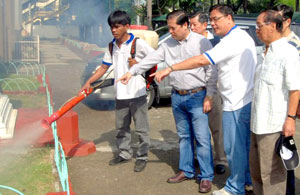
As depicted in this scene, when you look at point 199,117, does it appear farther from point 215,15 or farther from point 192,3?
point 192,3

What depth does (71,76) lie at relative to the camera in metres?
14.5

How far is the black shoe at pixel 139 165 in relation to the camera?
16.8ft

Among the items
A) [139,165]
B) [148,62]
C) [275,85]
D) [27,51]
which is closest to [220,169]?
[139,165]

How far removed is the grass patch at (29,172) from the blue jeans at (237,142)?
1982 millimetres

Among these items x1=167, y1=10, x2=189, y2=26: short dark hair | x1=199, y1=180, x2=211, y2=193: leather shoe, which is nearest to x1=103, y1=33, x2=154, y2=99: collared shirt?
x1=167, y1=10, x2=189, y2=26: short dark hair

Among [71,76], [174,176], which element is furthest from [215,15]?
[71,76]

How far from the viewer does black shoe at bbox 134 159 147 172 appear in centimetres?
513

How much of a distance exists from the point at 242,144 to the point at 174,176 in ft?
3.70

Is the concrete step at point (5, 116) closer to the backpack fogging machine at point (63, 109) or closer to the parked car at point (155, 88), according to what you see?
the backpack fogging machine at point (63, 109)

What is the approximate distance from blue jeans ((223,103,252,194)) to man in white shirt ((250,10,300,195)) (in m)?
0.28

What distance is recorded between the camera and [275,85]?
11.2 feet

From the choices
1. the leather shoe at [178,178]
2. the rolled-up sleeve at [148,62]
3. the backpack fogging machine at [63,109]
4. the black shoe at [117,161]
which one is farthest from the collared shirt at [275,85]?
the black shoe at [117,161]

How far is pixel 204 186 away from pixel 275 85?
1.60 meters

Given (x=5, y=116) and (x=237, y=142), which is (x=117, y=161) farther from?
(x=5, y=116)
